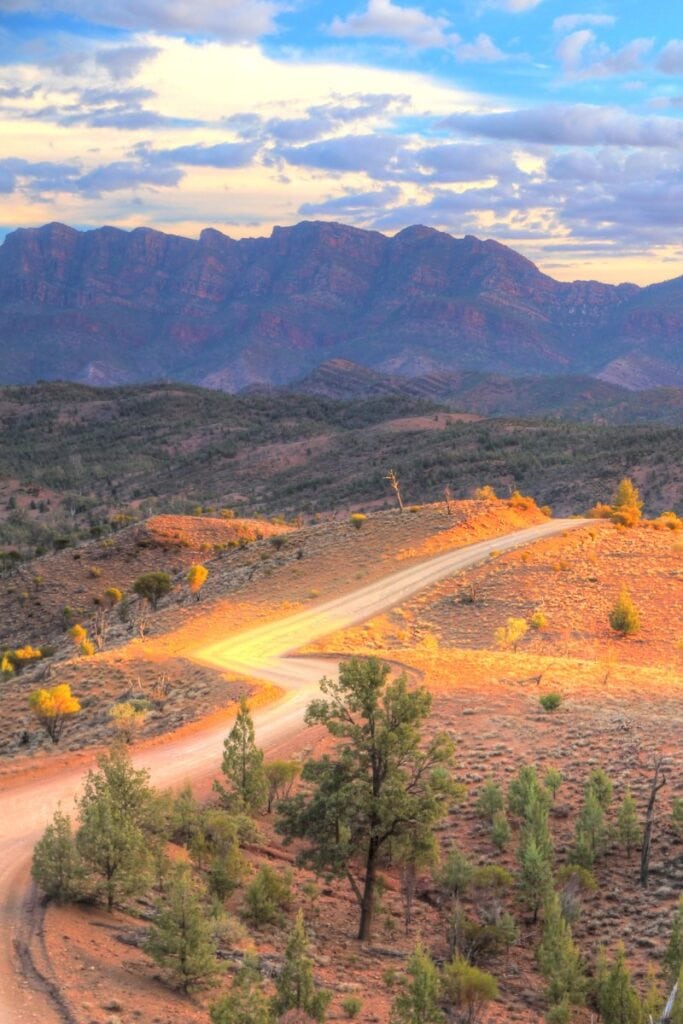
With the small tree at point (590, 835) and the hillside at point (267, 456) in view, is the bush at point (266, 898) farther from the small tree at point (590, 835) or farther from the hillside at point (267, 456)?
the hillside at point (267, 456)

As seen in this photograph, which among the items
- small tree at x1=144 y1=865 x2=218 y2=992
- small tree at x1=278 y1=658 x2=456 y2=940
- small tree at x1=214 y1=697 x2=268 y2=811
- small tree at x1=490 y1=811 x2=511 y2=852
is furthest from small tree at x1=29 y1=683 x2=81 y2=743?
small tree at x1=144 y1=865 x2=218 y2=992

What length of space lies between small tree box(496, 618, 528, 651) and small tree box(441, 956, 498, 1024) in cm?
2273

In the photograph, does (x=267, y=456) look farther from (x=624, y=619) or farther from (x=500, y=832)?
(x=500, y=832)

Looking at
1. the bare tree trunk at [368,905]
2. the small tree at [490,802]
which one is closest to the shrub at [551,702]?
the small tree at [490,802]

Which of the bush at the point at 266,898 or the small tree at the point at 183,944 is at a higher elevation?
the small tree at the point at 183,944

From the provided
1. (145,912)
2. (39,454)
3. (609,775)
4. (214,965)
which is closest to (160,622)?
(609,775)

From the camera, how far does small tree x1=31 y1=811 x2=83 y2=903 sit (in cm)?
1563

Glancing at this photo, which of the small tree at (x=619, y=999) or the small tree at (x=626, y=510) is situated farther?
the small tree at (x=626, y=510)

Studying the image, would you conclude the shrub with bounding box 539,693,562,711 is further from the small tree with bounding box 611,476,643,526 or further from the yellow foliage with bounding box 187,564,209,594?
the small tree with bounding box 611,476,643,526

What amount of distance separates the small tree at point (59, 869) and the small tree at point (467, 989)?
6.18 meters

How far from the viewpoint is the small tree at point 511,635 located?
3738 centimetres

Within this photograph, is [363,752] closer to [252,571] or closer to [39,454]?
[252,571]

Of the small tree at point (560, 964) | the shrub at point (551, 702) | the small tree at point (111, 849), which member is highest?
the small tree at point (111, 849)

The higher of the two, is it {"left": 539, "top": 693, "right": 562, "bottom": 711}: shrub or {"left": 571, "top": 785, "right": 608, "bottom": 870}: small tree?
{"left": 539, "top": 693, "right": 562, "bottom": 711}: shrub
